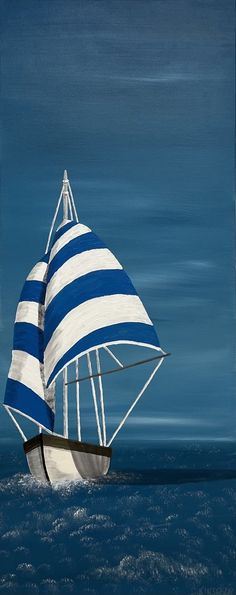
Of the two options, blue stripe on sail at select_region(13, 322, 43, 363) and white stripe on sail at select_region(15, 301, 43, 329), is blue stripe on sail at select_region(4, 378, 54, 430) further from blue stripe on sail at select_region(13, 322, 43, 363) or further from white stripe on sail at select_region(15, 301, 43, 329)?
white stripe on sail at select_region(15, 301, 43, 329)

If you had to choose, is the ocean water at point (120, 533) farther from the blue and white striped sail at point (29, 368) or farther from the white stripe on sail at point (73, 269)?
the white stripe on sail at point (73, 269)

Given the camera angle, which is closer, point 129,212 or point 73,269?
point 129,212

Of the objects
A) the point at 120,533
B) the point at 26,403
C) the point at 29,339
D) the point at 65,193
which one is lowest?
the point at 120,533

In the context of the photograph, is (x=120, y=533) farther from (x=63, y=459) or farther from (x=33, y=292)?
(x=33, y=292)

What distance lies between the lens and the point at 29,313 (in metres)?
5.73

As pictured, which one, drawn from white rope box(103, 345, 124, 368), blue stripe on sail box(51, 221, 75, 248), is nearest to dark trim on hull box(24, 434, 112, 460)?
white rope box(103, 345, 124, 368)

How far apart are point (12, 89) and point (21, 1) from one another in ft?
1.31

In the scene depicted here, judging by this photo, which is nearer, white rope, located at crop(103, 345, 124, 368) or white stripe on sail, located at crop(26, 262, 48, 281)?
white stripe on sail, located at crop(26, 262, 48, 281)

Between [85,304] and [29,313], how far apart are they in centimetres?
27

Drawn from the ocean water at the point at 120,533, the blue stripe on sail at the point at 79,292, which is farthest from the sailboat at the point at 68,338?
the ocean water at the point at 120,533

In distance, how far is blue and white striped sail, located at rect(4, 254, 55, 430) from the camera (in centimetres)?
555

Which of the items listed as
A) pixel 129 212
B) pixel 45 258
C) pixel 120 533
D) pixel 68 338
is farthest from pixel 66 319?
pixel 120 533

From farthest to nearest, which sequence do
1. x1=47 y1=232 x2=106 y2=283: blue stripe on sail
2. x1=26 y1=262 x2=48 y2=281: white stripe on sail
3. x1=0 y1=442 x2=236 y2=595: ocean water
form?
x1=47 y1=232 x2=106 y2=283: blue stripe on sail
x1=26 y1=262 x2=48 y2=281: white stripe on sail
x1=0 y1=442 x2=236 y2=595: ocean water

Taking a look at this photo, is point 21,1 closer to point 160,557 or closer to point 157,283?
point 157,283
